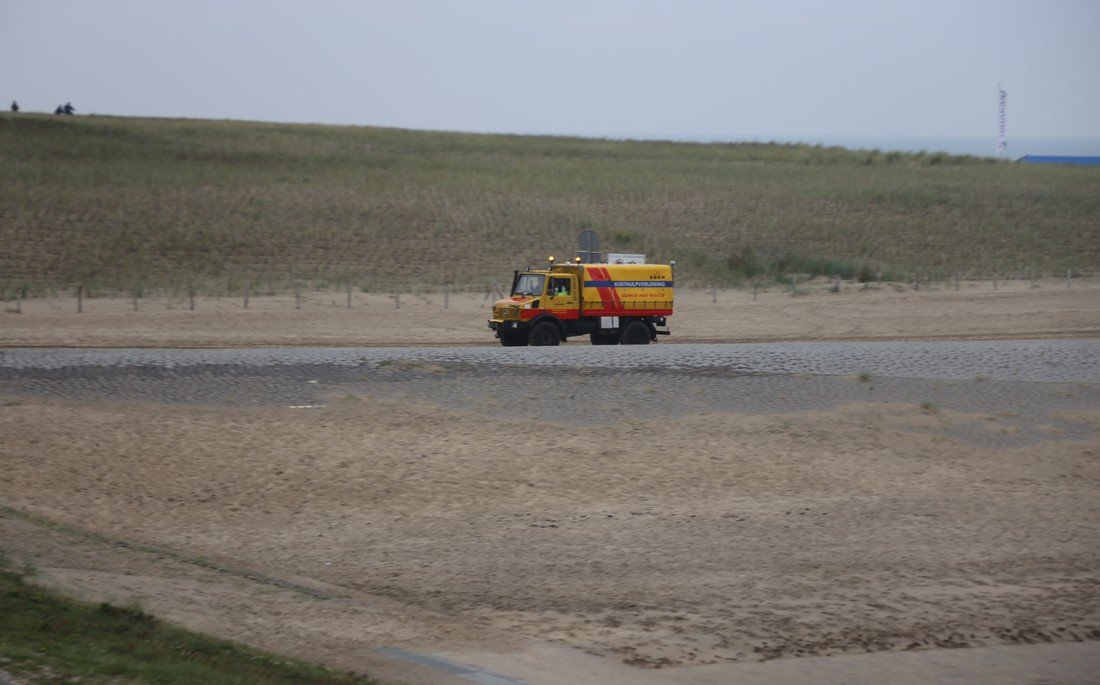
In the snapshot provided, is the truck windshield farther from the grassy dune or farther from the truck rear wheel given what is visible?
the grassy dune

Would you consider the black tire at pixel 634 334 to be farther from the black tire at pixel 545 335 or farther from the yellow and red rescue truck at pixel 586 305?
the black tire at pixel 545 335

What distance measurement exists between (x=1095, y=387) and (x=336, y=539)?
1491 cm

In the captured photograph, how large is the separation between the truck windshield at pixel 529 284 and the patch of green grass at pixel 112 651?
2009 centimetres

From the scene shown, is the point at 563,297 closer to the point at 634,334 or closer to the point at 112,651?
the point at 634,334

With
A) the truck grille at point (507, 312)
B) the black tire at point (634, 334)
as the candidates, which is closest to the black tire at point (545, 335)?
the truck grille at point (507, 312)

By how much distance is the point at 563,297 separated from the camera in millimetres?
29703

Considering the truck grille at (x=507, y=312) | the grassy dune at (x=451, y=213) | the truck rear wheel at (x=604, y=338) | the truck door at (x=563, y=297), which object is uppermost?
the grassy dune at (x=451, y=213)

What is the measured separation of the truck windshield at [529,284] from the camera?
2972cm

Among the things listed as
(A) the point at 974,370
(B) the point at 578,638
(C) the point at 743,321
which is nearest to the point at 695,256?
(C) the point at 743,321

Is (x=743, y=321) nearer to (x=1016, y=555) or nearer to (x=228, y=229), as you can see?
(x=1016, y=555)

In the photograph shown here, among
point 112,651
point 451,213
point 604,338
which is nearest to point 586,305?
point 604,338

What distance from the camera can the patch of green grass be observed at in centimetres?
795

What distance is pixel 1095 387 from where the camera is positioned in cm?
2234

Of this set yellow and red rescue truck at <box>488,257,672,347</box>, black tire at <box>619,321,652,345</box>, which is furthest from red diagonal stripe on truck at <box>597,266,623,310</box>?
black tire at <box>619,321,652,345</box>
